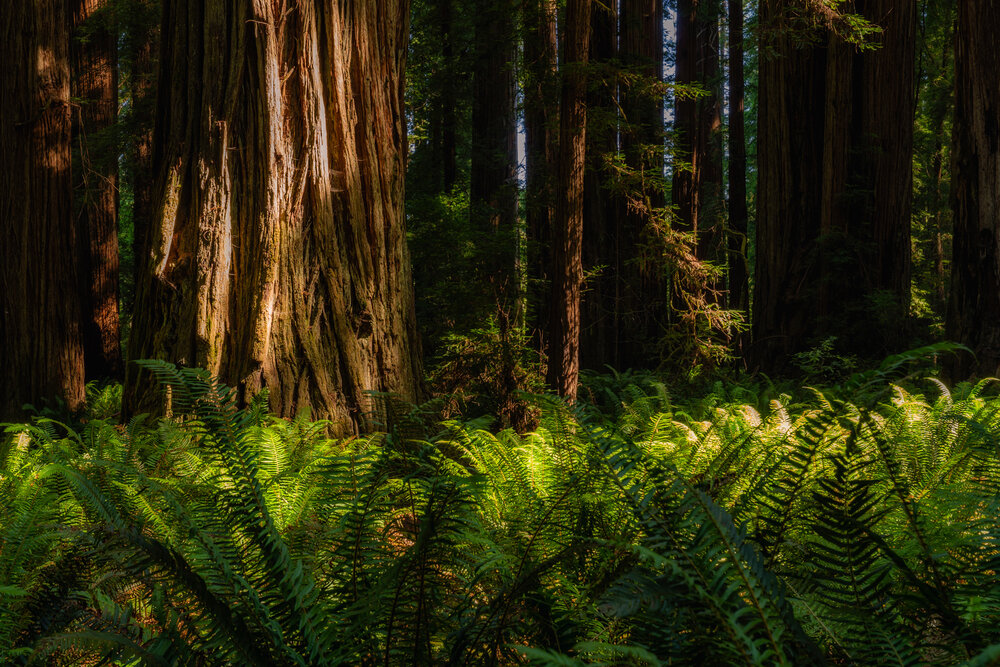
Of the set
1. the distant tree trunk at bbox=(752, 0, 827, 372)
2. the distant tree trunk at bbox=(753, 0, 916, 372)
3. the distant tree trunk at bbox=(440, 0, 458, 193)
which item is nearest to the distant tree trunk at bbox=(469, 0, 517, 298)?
the distant tree trunk at bbox=(440, 0, 458, 193)

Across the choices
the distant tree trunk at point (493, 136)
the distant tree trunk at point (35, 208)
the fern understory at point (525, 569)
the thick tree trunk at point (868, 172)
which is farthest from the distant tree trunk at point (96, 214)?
the thick tree trunk at point (868, 172)

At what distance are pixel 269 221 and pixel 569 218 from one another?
2.70 m

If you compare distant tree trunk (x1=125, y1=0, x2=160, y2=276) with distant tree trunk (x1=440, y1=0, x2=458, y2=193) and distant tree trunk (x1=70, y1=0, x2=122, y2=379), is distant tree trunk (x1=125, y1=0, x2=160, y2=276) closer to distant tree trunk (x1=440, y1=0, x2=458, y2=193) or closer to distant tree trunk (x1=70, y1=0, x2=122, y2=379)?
distant tree trunk (x1=70, y1=0, x2=122, y2=379)

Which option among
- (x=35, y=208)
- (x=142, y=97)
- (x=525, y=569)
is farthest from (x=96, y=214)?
(x=525, y=569)

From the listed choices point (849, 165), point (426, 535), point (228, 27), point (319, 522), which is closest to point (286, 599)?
point (426, 535)

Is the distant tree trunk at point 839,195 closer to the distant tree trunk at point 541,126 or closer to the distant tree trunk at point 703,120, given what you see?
the distant tree trunk at point 541,126

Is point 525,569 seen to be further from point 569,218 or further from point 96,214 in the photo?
point 96,214

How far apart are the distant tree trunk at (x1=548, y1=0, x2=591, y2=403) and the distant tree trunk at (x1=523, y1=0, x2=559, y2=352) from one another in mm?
530

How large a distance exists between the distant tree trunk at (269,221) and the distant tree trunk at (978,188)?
4932mm

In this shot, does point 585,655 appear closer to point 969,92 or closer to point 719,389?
point 719,389

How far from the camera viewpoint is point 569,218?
5695mm

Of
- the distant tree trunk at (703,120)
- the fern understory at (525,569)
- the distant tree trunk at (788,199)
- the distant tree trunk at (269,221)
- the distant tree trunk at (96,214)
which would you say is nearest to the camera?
the fern understory at (525,569)

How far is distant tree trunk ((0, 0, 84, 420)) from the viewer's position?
6145 mm

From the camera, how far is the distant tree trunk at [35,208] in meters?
6.14
